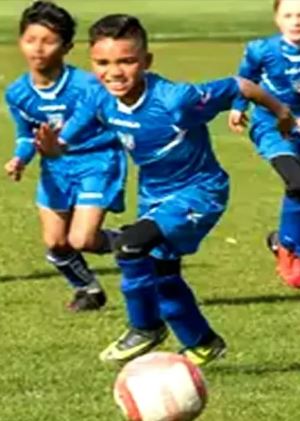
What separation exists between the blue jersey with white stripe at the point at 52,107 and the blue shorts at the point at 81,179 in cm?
6

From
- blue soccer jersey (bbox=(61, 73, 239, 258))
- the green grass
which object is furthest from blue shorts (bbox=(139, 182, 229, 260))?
the green grass

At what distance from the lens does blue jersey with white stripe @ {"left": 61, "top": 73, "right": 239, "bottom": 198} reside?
7.68 metres

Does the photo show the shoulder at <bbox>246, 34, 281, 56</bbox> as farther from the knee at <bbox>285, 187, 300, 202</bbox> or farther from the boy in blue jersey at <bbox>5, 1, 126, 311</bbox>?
the boy in blue jersey at <bbox>5, 1, 126, 311</bbox>

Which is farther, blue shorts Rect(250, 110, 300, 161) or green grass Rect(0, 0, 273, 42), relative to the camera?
green grass Rect(0, 0, 273, 42)

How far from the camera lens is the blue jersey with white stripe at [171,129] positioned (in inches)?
303

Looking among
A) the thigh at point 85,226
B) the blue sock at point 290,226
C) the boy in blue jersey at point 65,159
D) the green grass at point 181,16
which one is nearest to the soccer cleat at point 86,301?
the boy in blue jersey at point 65,159

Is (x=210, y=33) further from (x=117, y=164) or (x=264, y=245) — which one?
(x=117, y=164)

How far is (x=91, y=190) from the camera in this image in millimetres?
9711

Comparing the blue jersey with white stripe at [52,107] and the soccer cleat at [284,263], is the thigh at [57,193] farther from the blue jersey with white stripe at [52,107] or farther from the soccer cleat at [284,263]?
the soccer cleat at [284,263]

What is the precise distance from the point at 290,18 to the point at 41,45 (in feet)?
5.77

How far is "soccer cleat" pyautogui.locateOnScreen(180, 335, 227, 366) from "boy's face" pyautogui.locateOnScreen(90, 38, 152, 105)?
1198 mm

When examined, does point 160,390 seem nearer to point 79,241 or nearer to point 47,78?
point 79,241

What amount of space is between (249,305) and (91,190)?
1.09m

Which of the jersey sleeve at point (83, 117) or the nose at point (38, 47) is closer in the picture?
the jersey sleeve at point (83, 117)
